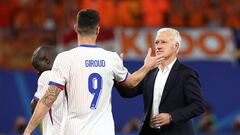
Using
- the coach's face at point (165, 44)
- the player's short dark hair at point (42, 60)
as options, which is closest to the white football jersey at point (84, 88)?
the coach's face at point (165, 44)

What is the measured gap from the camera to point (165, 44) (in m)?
7.54

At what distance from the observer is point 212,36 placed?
15219 millimetres

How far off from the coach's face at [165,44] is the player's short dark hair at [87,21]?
0.93m

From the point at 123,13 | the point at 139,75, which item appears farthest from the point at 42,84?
the point at 123,13

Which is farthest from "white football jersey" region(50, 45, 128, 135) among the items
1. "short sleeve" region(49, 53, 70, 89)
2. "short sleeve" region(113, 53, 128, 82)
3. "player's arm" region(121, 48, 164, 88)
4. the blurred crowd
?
the blurred crowd

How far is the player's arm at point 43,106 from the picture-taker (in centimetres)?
680

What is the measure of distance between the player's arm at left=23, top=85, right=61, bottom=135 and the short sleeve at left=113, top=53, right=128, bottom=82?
0.57 meters

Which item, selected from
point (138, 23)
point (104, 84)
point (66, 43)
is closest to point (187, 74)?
point (104, 84)

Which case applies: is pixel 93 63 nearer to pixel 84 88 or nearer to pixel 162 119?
pixel 84 88

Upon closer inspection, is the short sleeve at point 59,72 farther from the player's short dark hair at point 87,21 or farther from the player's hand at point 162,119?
the player's hand at point 162,119

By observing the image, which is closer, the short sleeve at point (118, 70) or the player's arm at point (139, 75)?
the short sleeve at point (118, 70)

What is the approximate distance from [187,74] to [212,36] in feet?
25.6

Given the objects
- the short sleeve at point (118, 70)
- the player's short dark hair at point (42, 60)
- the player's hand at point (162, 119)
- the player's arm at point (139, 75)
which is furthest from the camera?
the player's short dark hair at point (42, 60)

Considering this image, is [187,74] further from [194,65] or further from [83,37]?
[194,65]
